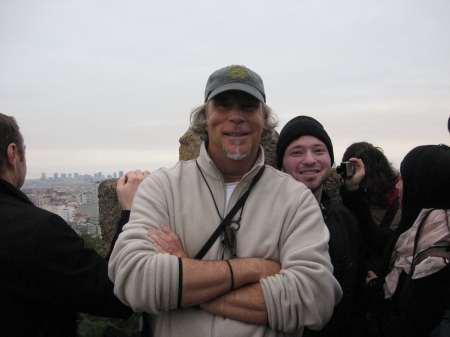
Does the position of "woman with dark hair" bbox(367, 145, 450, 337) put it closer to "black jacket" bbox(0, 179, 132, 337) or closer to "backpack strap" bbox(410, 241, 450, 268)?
"backpack strap" bbox(410, 241, 450, 268)

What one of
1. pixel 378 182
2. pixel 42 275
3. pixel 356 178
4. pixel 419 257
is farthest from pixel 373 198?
pixel 42 275

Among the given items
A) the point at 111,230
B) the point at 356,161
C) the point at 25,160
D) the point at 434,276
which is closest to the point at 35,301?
the point at 25,160

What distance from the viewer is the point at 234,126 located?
2.35 meters

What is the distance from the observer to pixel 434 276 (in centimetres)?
204

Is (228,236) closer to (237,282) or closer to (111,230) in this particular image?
(237,282)

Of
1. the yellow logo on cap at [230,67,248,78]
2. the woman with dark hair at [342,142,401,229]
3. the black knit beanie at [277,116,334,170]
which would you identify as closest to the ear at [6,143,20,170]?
the yellow logo on cap at [230,67,248,78]

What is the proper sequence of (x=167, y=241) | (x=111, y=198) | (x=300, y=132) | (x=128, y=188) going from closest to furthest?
(x=167, y=241), (x=128, y=188), (x=300, y=132), (x=111, y=198)

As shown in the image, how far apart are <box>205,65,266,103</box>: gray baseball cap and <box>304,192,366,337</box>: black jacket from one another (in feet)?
3.67

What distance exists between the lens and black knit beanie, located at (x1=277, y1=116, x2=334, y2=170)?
9.70 ft

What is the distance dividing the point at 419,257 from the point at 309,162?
1.03 metres

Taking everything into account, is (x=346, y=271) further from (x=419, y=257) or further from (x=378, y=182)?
(x=378, y=182)

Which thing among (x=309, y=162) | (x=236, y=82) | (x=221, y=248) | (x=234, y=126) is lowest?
(x=221, y=248)

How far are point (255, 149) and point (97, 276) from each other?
126cm

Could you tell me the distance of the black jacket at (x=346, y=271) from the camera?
8.64 ft
